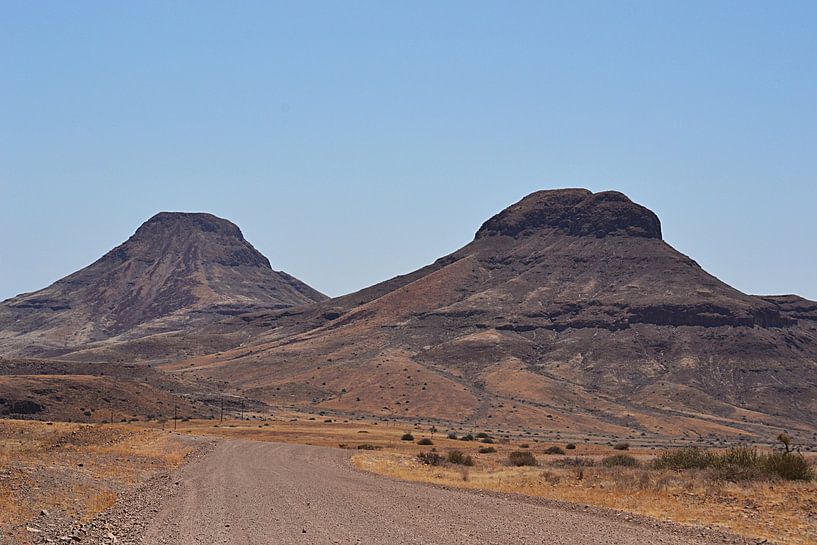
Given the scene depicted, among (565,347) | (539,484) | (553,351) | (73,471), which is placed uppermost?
(565,347)

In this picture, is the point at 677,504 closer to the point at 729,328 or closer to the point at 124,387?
the point at 124,387

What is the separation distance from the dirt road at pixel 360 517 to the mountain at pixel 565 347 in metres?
78.7

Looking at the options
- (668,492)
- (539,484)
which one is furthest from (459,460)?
(668,492)

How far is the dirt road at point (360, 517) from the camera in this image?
16266 millimetres

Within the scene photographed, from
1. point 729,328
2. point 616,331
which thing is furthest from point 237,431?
point 729,328

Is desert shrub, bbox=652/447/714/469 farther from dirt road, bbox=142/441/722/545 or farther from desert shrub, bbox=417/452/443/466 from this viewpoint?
dirt road, bbox=142/441/722/545

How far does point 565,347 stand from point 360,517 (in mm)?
130870

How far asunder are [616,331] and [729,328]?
1908 centimetres

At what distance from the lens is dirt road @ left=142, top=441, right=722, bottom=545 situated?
1627cm

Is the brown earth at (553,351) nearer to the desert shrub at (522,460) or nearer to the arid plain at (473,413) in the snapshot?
the arid plain at (473,413)

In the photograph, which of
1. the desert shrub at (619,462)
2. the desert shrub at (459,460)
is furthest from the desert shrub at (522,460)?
the desert shrub at (619,462)

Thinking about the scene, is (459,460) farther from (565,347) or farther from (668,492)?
(565,347)

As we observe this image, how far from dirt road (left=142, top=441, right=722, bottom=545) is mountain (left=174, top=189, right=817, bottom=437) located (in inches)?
3099

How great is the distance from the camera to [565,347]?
480ft
